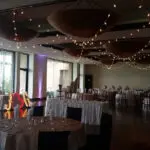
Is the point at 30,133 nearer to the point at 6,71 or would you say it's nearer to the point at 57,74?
the point at 6,71

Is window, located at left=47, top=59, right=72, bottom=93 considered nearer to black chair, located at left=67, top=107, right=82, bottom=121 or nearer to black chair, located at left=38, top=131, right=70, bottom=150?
black chair, located at left=67, top=107, right=82, bottom=121

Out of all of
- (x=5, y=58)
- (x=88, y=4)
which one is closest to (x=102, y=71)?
(x=5, y=58)

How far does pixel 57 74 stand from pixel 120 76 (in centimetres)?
644

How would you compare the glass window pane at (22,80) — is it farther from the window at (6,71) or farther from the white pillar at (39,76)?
the window at (6,71)

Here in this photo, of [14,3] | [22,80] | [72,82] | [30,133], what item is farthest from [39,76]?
[30,133]

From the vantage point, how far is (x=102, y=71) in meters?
26.1

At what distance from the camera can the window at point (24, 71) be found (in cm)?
1739

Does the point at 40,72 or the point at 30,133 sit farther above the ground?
the point at 40,72

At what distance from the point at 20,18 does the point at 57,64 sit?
45.2 feet

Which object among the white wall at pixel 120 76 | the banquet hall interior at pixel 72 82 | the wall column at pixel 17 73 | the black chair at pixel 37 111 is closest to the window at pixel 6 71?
the banquet hall interior at pixel 72 82

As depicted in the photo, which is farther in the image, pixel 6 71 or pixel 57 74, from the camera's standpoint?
pixel 57 74

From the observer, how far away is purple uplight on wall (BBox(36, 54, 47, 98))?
18.2 metres

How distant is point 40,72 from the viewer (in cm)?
1845

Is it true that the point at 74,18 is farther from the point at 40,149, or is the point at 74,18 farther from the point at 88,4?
the point at 40,149
